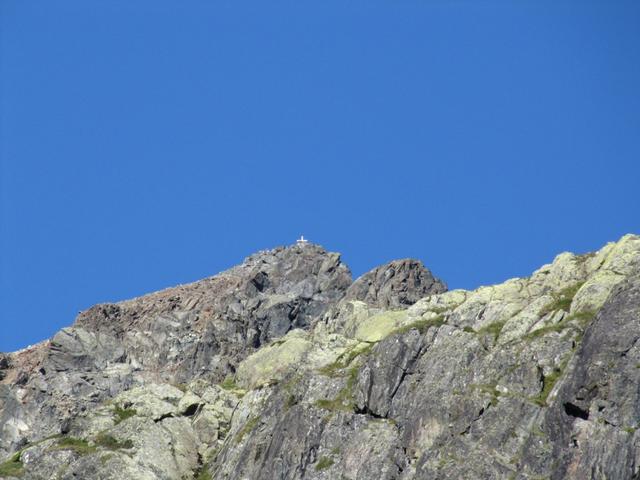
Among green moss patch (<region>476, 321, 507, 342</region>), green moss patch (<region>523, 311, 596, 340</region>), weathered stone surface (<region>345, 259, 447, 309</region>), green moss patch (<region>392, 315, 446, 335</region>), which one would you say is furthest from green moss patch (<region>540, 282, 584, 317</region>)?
weathered stone surface (<region>345, 259, 447, 309</region>)

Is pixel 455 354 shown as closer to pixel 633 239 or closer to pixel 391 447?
pixel 391 447

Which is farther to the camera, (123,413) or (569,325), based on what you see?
(123,413)

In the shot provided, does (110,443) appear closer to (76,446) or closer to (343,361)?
(76,446)

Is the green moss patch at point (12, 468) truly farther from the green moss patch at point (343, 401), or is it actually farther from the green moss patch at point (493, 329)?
the green moss patch at point (493, 329)

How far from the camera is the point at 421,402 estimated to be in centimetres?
12638

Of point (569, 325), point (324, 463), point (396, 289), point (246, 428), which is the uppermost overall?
point (396, 289)

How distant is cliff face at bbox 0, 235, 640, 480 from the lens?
366 feet

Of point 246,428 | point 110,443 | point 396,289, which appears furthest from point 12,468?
point 396,289

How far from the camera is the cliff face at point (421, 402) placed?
111625 millimetres

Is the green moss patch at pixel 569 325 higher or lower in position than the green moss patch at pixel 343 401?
higher

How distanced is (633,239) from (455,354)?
76.1 feet

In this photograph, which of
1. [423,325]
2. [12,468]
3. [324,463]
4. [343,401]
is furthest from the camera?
[12,468]

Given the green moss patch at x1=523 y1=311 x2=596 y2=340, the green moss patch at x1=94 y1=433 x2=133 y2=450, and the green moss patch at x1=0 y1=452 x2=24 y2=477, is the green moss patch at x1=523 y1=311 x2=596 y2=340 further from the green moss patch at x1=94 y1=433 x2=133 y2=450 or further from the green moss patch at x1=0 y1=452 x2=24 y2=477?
the green moss patch at x1=0 y1=452 x2=24 y2=477

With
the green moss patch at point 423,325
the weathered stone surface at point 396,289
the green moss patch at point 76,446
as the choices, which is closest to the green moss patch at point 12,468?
the green moss patch at point 76,446
